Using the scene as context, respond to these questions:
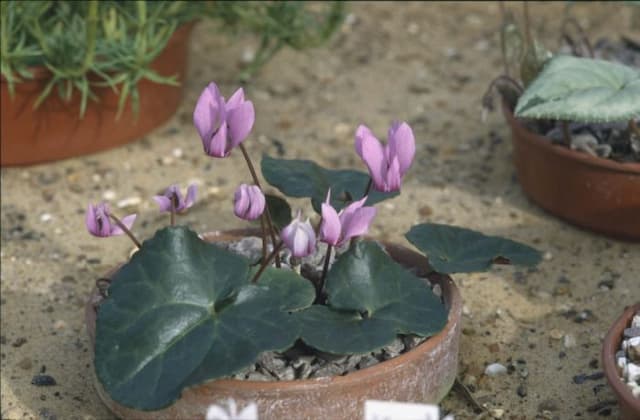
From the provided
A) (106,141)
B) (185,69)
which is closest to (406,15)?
(185,69)

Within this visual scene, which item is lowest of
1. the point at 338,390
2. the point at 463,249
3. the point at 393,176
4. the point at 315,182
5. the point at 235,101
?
the point at 338,390

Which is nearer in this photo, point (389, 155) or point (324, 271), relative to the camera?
point (389, 155)

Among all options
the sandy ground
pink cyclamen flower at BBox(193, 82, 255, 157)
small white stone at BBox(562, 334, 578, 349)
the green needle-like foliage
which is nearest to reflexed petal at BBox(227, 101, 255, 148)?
pink cyclamen flower at BBox(193, 82, 255, 157)

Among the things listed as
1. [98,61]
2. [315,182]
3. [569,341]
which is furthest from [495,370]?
[98,61]

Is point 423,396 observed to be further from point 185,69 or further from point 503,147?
point 185,69

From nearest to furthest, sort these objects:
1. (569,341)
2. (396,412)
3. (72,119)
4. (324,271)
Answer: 1. (396,412)
2. (324,271)
3. (569,341)
4. (72,119)

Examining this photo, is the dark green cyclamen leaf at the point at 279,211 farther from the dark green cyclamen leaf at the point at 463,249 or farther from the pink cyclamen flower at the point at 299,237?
the pink cyclamen flower at the point at 299,237

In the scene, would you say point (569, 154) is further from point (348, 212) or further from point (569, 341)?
point (348, 212)

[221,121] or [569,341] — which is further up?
[221,121]
